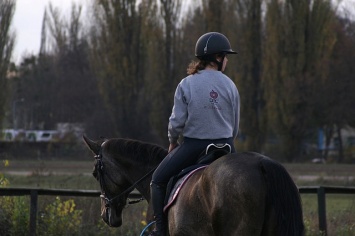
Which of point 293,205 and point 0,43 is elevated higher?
point 0,43

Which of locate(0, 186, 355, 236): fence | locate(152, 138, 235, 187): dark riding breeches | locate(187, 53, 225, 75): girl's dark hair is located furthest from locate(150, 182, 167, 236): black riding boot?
locate(0, 186, 355, 236): fence

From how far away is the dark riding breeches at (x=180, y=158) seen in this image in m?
6.94

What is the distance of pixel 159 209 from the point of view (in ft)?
23.3

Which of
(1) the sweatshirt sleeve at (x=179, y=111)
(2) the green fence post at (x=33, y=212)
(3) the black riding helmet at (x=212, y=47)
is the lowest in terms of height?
(2) the green fence post at (x=33, y=212)

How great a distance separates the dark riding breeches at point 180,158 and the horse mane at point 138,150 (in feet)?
2.04

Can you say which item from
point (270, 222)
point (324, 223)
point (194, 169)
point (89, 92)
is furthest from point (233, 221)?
point (89, 92)

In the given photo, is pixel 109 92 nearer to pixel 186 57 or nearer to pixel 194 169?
pixel 186 57

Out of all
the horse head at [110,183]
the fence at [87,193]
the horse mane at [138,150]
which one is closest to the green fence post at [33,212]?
the fence at [87,193]

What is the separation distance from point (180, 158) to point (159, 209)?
46 cm

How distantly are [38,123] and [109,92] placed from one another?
1989 centimetres

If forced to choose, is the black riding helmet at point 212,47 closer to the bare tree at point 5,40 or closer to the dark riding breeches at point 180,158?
the dark riding breeches at point 180,158

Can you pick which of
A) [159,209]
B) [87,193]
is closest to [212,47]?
[159,209]

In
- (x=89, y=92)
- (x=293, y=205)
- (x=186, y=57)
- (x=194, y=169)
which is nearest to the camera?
(x=293, y=205)

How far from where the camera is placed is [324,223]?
11477 millimetres
